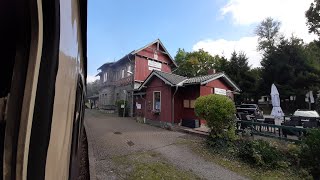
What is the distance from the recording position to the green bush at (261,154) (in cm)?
859

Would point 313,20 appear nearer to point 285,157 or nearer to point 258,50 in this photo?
point 258,50

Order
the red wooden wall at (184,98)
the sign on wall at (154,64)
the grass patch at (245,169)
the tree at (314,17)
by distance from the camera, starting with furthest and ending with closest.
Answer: the tree at (314,17)
the sign on wall at (154,64)
the red wooden wall at (184,98)
the grass patch at (245,169)

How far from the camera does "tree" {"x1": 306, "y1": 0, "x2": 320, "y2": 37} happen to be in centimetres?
3225

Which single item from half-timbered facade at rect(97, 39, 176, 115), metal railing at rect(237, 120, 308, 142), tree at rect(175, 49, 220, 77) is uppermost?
tree at rect(175, 49, 220, 77)

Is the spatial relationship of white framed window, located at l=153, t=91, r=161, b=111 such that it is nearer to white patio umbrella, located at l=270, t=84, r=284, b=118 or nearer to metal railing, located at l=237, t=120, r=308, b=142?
metal railing, located at l=237, t=120, r=308, b=142

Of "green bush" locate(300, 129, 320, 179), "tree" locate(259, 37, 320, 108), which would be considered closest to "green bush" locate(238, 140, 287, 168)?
"green bush" locate(300, 129, 320, 179)

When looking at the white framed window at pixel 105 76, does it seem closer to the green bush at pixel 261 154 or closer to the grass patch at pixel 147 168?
the grass patch at pixel 147 168

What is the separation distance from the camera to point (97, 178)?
260 inches

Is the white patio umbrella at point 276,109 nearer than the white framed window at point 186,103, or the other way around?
the white patio umbrella at point 276,109

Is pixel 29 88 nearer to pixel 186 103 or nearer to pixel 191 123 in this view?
pixel 191 123

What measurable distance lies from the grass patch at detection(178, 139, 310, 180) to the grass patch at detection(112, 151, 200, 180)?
1707mm

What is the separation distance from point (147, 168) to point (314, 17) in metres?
33.5

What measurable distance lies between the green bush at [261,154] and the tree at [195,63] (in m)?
33.6

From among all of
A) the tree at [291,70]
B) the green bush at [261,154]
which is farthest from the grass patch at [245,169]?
the tree at [291,70]
